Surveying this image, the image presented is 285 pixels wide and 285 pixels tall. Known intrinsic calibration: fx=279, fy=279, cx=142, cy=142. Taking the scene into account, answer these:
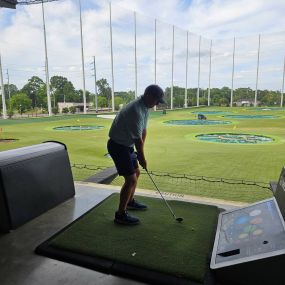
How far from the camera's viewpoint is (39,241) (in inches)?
81.1

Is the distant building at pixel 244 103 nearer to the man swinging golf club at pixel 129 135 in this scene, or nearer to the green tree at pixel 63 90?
the green tree at pixel 63 90

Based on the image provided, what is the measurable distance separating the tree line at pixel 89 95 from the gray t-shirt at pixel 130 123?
23.5 metres

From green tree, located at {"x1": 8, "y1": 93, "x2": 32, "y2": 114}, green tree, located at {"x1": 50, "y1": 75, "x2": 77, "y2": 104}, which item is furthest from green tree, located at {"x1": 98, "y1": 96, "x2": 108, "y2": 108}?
green tree, located at {"x1": 8, "y1": 93, "x2": 32, "y2": 114}

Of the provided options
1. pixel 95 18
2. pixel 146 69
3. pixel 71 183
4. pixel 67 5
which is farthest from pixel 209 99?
pixel 71 183

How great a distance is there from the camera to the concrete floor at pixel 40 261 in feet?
5.32

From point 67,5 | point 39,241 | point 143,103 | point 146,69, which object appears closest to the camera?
point 39,241

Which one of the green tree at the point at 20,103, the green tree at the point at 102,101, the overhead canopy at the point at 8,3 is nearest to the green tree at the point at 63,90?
the green tree at the point at 102,101

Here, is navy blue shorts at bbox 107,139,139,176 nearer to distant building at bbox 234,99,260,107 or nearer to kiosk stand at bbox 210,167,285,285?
kiosk stand at bbox 210,167,285,285

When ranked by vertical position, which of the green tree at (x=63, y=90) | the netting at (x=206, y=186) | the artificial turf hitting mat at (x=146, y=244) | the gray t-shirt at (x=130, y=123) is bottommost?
the netting at (x=206, y=186)

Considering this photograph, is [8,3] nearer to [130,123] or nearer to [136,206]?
[130,123]

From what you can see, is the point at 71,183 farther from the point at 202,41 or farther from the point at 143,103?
the point at 202,41

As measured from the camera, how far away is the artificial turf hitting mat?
168 centimetres

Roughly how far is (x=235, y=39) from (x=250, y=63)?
3716 mm

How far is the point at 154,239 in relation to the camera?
6.71 feet
